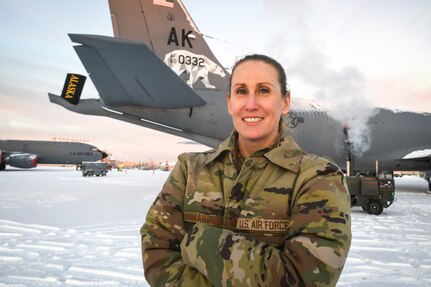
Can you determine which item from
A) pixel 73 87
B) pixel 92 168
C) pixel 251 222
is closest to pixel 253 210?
pixel 251 222

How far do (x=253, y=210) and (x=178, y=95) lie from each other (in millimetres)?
7597

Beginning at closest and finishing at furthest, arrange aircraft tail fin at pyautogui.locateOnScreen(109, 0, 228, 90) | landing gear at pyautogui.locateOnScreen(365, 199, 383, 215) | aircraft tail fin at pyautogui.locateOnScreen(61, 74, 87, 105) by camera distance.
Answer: landing gear at pyautogui.locateOnScreen(365, 199, 383, 215) < aircraft tail fin at pyautogui.locateOnScreen(61, 74, 87, 105) < aircraft tail fin at pyautogui.locateOnScreen(109, 0, 228, 90)

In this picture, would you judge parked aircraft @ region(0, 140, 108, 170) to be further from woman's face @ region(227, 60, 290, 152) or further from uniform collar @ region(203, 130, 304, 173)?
woman's face @ region(227, 60, 290, 152)

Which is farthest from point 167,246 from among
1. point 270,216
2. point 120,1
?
point 120,1

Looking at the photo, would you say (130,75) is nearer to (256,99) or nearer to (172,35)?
(172,35)

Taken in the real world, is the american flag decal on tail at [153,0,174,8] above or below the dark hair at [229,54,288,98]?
above

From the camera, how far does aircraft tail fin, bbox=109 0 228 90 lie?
991 cm

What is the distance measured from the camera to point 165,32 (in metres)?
10.5

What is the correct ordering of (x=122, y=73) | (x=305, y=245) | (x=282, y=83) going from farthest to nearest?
(x=122, y=73) < (x=282, y=83) < (x=305, y=245)

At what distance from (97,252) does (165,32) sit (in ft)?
27.0

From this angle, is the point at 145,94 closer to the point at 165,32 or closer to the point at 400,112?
the point at 165,32

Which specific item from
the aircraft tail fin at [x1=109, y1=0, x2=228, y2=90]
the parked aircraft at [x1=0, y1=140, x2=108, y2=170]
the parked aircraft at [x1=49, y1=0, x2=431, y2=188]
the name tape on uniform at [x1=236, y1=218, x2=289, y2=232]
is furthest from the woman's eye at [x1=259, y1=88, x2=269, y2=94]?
the parked aircraft at [x1=0, y1=140, x2=108, y2=170]

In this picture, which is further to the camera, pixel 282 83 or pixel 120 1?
pixel 120 1

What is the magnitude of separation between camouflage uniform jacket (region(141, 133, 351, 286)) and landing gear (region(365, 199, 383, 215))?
7746 millimetres
